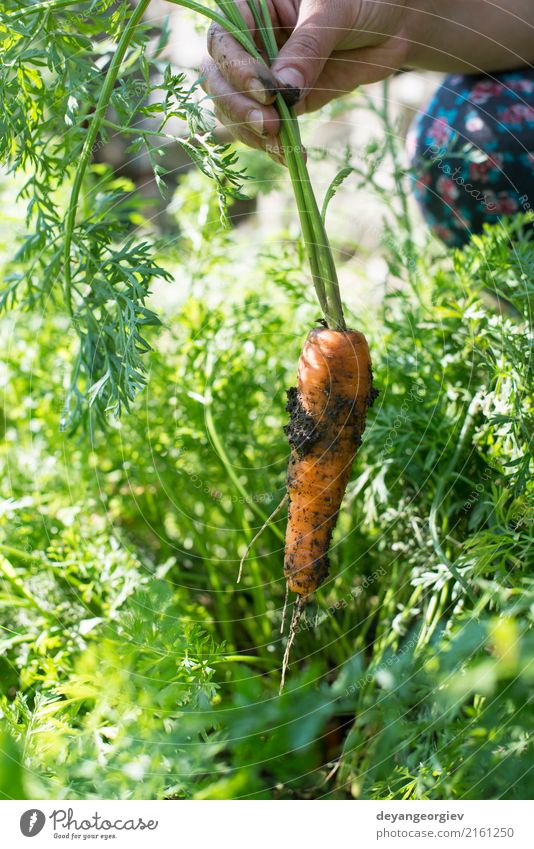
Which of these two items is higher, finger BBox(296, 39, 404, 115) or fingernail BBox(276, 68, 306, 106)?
finger BBox(296, 39, 404, 115)

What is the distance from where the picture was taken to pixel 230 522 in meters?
1.31

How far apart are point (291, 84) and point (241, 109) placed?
7 centimetres

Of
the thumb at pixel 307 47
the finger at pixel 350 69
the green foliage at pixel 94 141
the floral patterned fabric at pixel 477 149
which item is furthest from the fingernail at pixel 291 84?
the floral patterned fabric at pixel 477 149

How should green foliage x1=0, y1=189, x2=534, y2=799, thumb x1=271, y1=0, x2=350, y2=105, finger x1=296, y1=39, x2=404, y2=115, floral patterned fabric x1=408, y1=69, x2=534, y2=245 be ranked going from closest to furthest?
green foliage x1=0, y1=189, x2=534, y2=799 → thumb x1=271, y1=0, x2=350, y2=105 → finger x1=296, y1=39, x2=404, y2=115 → floral patterned fabric x1=408, y1=69, x2=534, y2=245

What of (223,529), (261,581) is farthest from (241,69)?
(261,581)

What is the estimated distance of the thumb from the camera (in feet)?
2.95

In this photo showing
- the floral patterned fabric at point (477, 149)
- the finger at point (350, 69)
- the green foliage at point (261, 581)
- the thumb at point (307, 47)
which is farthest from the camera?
the floral patterned fabric at point (477, 149)

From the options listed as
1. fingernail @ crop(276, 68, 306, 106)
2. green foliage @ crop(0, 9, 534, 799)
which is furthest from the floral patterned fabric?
fingernail @ crop(276, 68, 306, 106)

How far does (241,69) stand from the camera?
879mm

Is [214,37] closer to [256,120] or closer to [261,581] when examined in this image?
[256,120]

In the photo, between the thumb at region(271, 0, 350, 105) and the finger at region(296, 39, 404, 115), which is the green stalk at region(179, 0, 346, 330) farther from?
the finger at region(296, 39, 404, 115)

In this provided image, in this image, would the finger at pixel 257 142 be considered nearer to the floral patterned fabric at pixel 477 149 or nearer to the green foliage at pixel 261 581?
the green foliage at pixel 261 581

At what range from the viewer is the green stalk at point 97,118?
0.84 meters

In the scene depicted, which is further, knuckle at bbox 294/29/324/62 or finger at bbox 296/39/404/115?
finger at bbox 296/39/404/115
